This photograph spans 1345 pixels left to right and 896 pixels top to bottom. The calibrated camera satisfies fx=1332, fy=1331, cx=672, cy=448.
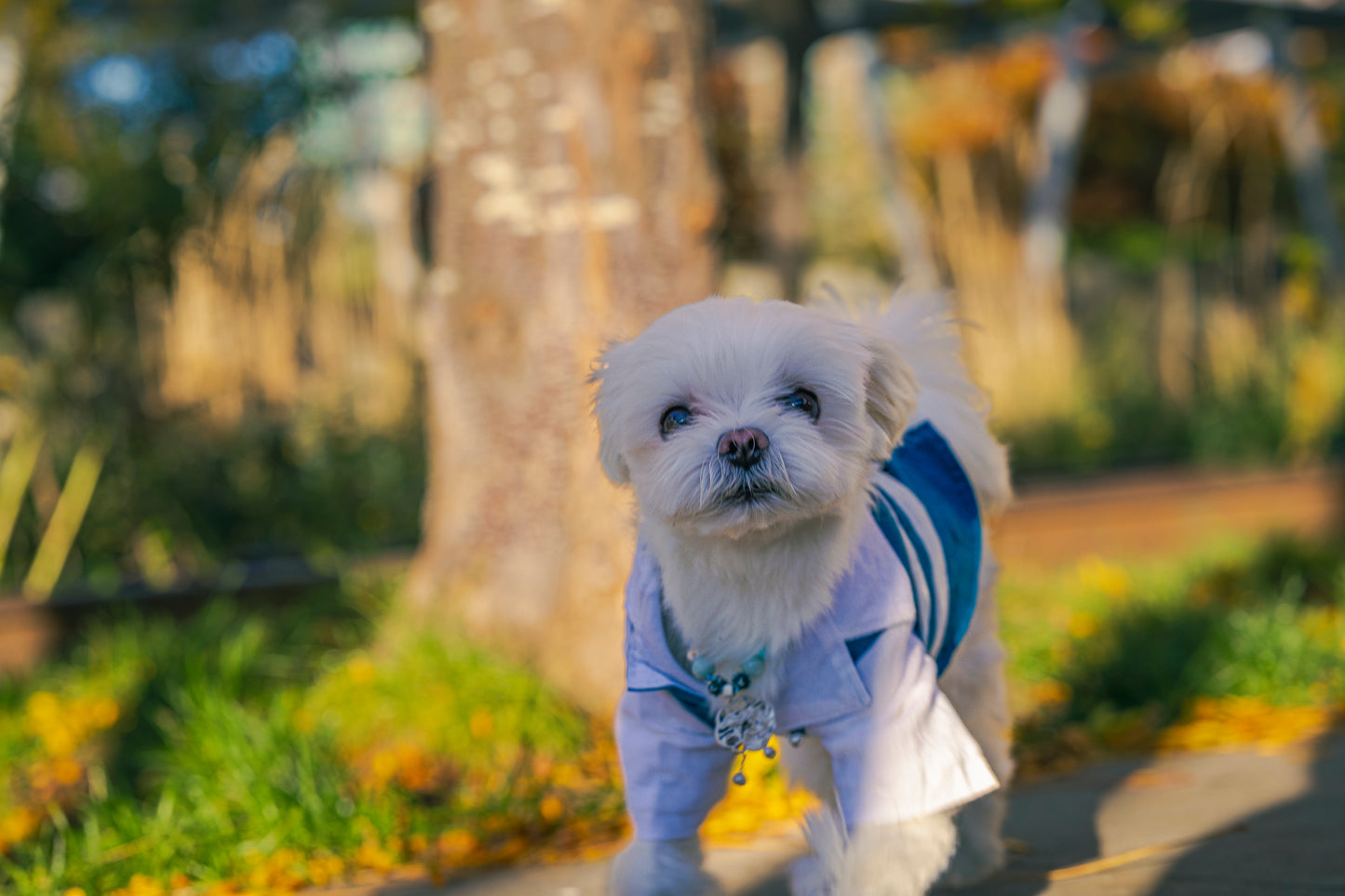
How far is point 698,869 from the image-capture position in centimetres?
222

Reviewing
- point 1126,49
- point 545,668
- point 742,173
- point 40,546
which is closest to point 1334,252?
point 1126,49

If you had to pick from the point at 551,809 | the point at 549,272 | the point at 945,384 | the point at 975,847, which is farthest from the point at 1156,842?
the point at 549,272

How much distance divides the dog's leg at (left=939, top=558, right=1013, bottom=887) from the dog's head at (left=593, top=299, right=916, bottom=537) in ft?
2.29

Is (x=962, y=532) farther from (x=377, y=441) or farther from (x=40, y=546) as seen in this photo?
(x=377, y=441)

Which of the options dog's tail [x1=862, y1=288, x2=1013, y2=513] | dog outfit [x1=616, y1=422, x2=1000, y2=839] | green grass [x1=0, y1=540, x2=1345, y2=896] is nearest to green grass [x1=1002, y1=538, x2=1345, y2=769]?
green grass [x1=0, y1=540, x2=1345, y2=896]

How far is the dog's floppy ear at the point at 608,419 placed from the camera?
2.14 meters

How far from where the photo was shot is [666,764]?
2221 millimetres

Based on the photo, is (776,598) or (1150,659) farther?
(1150,659)

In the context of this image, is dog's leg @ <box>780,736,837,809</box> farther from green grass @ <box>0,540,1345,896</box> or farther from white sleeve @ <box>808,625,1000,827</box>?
green grass @ <box>0,540,1345,896</box>

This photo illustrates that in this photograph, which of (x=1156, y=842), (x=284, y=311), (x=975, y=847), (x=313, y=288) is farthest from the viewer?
(x=313, y=288)

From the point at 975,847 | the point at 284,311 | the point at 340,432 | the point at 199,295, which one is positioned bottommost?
the point at 975,847

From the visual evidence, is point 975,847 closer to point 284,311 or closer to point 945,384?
point 945,384

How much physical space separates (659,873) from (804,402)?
805mm

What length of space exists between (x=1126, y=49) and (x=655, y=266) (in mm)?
8160
